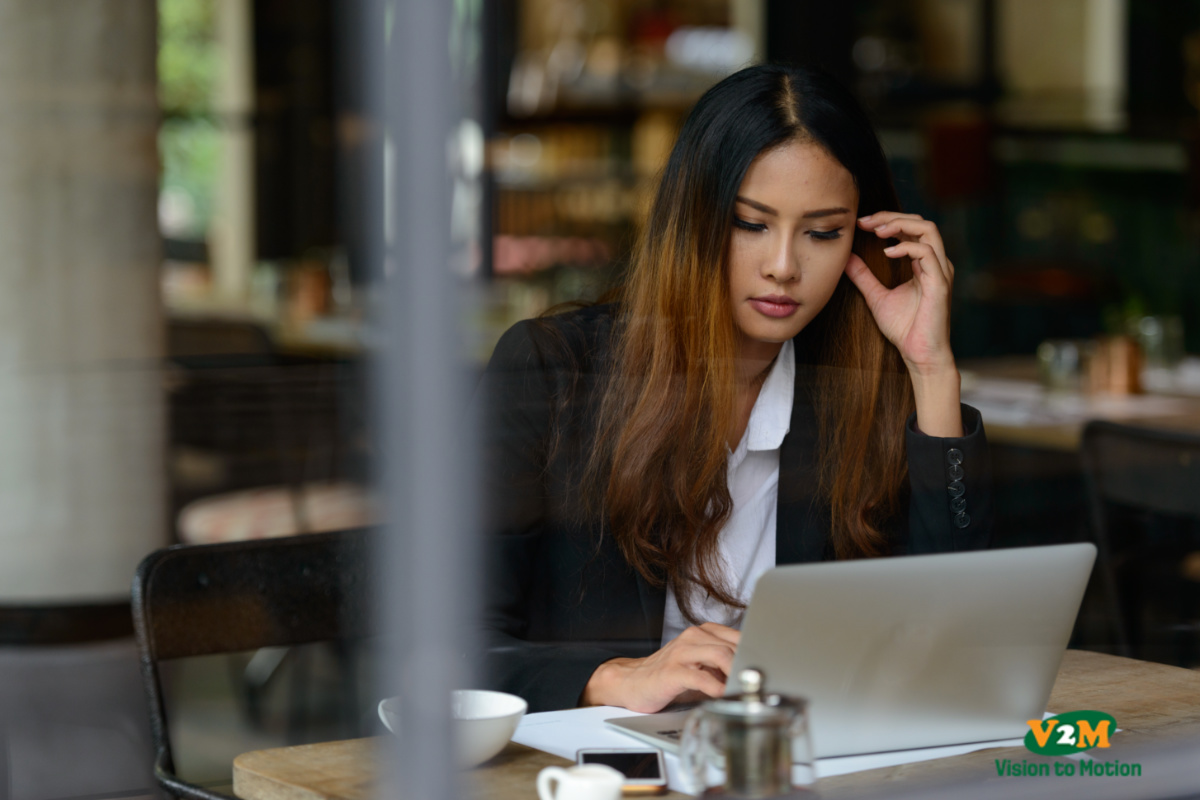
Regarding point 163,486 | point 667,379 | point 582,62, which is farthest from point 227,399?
point 582,62

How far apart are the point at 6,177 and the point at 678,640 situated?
2020 mm

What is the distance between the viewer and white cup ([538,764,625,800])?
112 cm

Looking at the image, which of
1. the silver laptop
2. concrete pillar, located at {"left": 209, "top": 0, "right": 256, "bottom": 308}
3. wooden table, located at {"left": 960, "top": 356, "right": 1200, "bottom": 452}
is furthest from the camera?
concrete pillar, located at {"left": 209, "top": 0, "right": 256, "bottom": 308}

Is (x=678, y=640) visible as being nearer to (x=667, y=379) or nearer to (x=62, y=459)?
(x=667, y=379)

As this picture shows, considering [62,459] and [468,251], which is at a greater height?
[468,251]

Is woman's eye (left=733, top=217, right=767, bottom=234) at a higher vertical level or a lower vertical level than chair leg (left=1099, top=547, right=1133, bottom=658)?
higher

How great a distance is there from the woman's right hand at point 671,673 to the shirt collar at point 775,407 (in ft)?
0.87

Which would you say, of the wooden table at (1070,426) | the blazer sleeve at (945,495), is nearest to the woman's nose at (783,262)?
the blazer sleeve at (945,495)

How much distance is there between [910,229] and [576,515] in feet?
1.62

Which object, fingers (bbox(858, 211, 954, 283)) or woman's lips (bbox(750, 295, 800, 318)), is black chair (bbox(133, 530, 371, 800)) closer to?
woman's lips (bbox(750, 295, 800, 318))

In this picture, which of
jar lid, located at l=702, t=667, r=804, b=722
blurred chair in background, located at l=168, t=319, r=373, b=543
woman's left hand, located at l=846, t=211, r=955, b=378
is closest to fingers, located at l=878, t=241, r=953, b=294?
woman's left hand, located at l=846, t=211, r=955, b=378

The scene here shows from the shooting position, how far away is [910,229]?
169cm

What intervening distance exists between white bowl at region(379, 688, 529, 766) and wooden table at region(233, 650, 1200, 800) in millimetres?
17

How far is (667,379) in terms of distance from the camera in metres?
1.61
